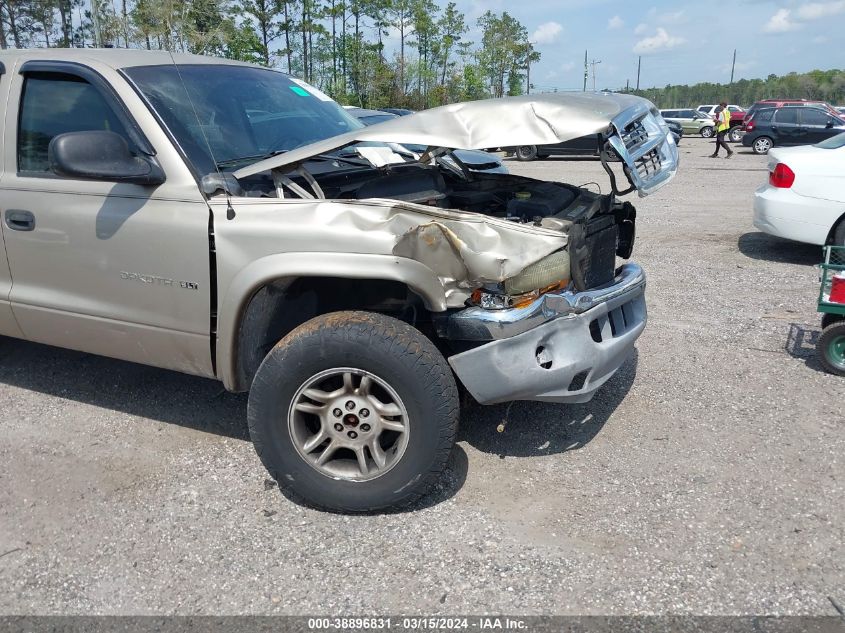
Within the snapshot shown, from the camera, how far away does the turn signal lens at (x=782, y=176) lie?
717 centimetres

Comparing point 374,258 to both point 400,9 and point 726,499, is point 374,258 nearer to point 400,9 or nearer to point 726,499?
point 726,499

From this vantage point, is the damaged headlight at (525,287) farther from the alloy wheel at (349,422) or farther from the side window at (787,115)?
the side window at (787,115)

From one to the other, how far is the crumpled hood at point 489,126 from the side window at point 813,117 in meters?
22.9

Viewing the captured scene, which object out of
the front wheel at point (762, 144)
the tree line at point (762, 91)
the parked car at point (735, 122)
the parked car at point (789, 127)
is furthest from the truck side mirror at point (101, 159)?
the tree line at point (762, 91)

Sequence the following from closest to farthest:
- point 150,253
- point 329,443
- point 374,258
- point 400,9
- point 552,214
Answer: point 374,258 → point 329,443 → point 150,253 → point 552,214 → point 400,9

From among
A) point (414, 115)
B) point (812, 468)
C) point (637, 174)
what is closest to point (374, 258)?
point (414, 115)

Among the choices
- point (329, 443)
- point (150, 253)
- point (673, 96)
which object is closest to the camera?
point (329, 443)

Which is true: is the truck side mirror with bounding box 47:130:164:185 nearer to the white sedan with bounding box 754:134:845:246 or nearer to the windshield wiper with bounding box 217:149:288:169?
the windshield wiper with bounding box 217:149:288:169

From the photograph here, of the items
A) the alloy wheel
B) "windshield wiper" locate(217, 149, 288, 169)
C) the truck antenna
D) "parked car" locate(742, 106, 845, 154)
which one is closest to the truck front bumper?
the alloy wheel

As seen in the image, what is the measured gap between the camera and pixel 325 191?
3.74 metres

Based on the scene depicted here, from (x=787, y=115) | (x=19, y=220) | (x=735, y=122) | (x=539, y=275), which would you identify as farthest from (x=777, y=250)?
(x=735, y=122)

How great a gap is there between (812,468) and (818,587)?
969mm

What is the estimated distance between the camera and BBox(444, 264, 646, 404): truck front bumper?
3.03m

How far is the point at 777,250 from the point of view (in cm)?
824
